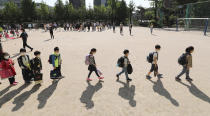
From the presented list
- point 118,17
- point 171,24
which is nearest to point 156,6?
point 171,24

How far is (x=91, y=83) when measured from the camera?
228 inches

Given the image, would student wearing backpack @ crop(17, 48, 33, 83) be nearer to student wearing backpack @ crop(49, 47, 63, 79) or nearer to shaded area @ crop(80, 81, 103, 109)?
student wearing backpack @ crop(49, 47, 63, 79)

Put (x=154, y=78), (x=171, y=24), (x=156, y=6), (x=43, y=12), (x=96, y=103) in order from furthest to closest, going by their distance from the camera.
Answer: (x=43, y=12)
(x=156, y=6)
(x=171, y=24)
(x=154, y=78)
(x=96, y=103)

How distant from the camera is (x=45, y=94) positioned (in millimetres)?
4969

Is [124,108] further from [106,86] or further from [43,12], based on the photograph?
[43,12]

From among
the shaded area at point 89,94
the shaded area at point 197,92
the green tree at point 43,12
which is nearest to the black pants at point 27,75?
the shaded area at point 89,94

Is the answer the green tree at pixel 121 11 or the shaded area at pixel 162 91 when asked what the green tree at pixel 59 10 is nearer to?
the green tree at pixel 121 11

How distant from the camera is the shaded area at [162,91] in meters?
4.41

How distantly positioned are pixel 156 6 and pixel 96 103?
158 feet

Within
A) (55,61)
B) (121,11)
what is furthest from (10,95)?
(121,11)

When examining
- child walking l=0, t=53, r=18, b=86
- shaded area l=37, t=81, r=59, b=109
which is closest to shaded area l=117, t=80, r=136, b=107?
shaded area l=37, t=81, r=59, b=109

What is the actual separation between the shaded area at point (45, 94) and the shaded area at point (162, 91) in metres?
3.44

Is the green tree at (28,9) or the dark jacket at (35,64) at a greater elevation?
the green tree at (28,9)

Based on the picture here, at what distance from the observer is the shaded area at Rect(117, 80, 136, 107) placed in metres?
4.45
